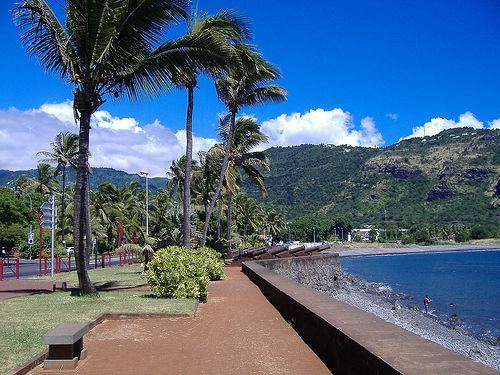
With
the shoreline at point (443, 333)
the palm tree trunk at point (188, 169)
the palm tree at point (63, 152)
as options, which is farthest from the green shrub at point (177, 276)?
the palm tree at point (63, 152)

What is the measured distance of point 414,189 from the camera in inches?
6895

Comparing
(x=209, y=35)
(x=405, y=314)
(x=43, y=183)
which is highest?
(x=43, y=183)

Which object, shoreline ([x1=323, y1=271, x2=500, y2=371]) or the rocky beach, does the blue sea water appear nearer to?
the rocky beach

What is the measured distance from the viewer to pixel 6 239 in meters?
49.3

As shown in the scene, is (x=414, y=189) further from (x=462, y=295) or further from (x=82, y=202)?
(x=82, y=202)

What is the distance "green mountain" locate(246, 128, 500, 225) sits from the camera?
161m

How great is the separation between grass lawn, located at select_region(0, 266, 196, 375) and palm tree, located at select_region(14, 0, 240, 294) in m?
0.99

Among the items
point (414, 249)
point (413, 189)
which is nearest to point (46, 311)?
point (414, 249)

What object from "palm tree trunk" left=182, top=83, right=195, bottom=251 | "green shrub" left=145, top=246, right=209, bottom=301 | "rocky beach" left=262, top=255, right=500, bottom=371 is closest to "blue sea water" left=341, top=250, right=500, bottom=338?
"rocky beach" left=262, top=255, right=500, bottom=371

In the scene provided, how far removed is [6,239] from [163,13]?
1683 inches

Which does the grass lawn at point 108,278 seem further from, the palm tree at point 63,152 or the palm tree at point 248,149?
the palm tree at point 63,152

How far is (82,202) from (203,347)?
5873mm

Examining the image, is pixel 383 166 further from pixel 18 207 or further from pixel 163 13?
pixel 163 13

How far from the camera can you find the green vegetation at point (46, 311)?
258 inches
